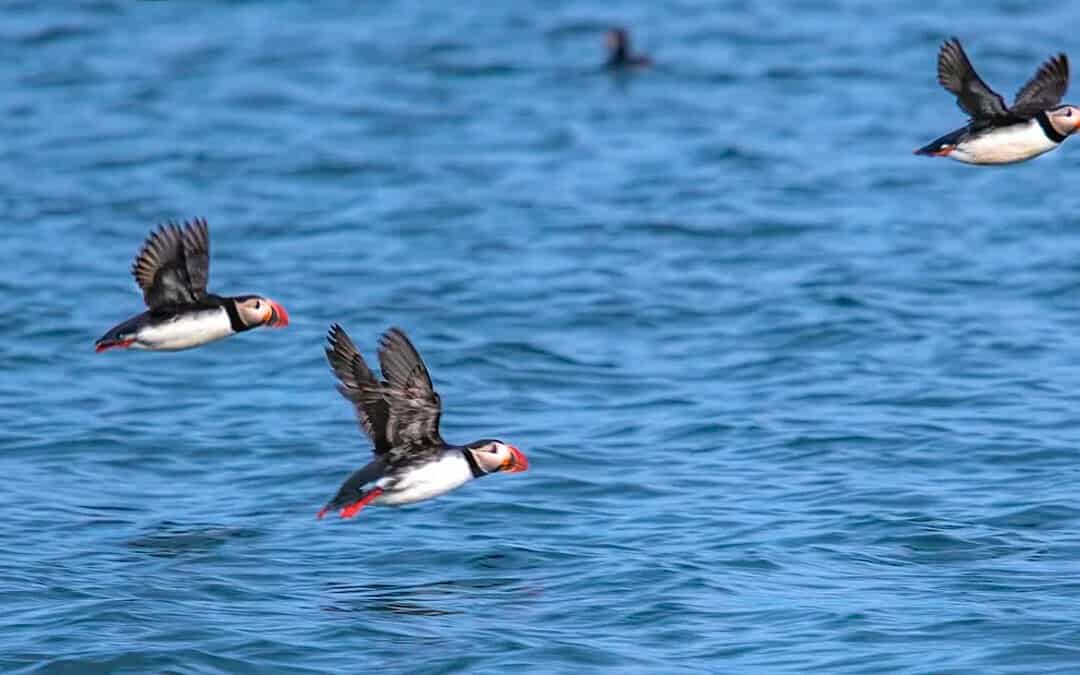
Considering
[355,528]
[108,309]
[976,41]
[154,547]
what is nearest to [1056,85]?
[355,528]

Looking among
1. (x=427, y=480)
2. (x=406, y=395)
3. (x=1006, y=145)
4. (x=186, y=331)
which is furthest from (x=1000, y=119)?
(x=186, y=331)

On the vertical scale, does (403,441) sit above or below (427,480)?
above

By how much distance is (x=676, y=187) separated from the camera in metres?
21.4

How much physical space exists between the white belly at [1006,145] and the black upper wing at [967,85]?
18 centimetres

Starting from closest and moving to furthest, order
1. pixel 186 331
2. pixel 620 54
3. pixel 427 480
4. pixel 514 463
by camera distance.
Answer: pixel 427 480
pixel 514 463
pixel 186 331
pixel 620 54

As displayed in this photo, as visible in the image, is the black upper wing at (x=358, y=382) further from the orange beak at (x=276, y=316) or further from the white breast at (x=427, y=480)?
the orange beak at (x=276, y=316)

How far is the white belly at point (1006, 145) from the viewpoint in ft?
34.6

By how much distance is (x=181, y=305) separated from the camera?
10758 mm

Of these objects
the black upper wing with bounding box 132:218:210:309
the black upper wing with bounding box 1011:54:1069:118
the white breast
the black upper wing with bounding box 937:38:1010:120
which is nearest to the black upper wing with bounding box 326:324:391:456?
the white breast

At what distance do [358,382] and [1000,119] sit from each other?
384 cm

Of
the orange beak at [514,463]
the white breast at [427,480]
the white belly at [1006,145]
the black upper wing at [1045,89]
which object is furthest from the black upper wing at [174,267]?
the black upper wing at [1045,89]

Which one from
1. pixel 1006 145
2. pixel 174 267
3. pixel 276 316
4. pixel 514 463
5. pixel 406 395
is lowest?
pixel 514 463

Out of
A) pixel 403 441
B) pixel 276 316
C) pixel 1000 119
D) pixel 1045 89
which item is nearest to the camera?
pixel 403 441

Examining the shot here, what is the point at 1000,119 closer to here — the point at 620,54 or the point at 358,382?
the point at 358,382
